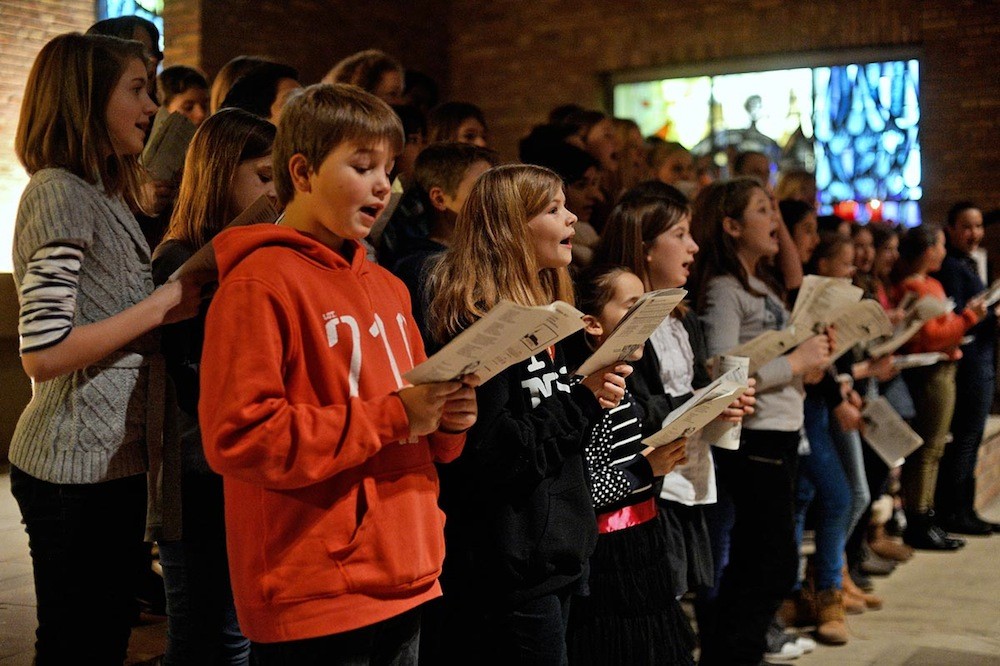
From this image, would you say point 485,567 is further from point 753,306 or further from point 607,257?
point 753,306

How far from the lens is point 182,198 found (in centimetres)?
255

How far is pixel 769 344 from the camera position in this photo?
3.62 metres

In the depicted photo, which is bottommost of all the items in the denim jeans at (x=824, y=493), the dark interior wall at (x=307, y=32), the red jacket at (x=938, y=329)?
the denim jeans at (x=824, y=493)

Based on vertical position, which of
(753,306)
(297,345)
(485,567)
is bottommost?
(485,567)

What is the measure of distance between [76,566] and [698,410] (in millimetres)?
1490

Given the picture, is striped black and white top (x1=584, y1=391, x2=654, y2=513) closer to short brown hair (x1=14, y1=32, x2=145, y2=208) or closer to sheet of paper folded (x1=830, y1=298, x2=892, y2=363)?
sheet of paper folded (x1=830, y1=298, x2=892, y2=363)

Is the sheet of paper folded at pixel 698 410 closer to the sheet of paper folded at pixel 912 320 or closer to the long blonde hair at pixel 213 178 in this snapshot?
the long blonde hair at pixel 213 178

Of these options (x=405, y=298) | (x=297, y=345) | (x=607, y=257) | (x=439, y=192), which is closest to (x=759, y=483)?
(x=607, y=257)

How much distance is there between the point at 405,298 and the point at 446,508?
60 cm

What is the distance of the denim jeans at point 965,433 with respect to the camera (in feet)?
21.7

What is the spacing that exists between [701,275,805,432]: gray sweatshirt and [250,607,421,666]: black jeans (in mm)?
2147

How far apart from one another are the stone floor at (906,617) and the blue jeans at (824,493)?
0.31 m

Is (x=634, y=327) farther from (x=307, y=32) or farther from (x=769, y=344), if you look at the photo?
(x=307, y=32)

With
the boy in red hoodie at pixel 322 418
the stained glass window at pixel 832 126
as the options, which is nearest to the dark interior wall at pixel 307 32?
the stained glass window at pixel 832 126
